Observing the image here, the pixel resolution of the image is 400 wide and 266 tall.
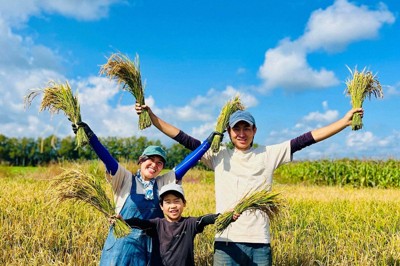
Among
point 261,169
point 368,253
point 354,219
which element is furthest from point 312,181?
point 261,169

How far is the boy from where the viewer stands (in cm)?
314

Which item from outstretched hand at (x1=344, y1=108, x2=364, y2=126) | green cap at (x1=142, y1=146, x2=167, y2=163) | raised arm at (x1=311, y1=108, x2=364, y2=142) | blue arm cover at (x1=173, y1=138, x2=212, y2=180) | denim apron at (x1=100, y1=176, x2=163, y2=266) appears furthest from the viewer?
outstretched hand at (x1=344, y1=108, x2=364, y2=126)

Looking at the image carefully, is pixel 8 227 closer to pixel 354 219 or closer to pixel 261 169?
pixel 261 169

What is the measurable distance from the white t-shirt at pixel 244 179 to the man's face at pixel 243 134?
0.06 m

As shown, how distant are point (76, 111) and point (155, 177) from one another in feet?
2.48

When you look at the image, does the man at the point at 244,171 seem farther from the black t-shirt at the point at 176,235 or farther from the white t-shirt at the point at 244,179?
the black t-shirt at the point at 176,235

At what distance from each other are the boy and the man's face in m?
0.57

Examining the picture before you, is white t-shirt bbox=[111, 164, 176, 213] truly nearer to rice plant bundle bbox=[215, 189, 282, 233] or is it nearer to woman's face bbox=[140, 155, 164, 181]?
woman's face bbox=[140, 155, 164, 181]

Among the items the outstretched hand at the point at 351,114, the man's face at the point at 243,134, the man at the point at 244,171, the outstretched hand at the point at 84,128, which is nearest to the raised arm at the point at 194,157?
the man at the point at 244,171

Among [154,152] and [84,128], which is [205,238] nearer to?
[154,152]

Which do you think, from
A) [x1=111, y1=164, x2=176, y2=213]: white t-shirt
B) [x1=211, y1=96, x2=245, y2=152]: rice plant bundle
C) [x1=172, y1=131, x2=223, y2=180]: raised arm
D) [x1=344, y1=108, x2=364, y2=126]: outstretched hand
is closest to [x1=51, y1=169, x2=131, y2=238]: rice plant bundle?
[x1=111, y1=164, x2=176, y2=213]: white t-shirt

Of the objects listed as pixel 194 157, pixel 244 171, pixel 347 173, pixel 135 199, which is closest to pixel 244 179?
pixel 244 171

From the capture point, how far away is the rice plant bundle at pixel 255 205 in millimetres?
3084

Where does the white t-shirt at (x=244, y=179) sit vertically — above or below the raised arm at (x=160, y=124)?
below
